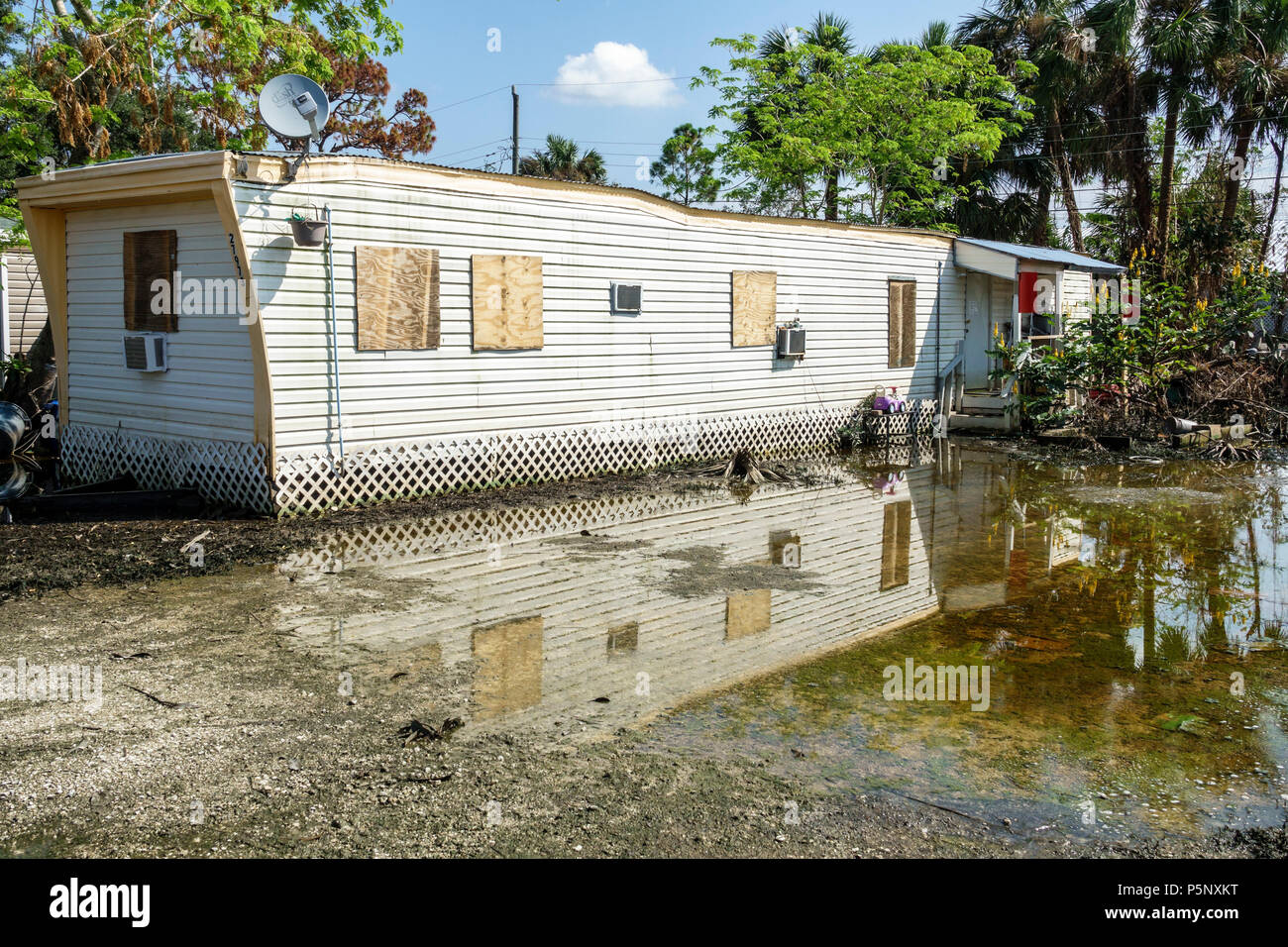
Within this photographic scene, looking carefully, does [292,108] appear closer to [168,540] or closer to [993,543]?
[168,540]

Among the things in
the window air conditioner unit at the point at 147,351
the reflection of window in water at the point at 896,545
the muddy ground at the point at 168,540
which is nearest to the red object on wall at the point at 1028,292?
the reflection of window in water at the point at 896,545

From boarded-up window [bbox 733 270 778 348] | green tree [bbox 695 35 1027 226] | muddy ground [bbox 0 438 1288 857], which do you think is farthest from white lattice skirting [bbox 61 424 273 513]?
green tree [bbox 695 35 1027 226]

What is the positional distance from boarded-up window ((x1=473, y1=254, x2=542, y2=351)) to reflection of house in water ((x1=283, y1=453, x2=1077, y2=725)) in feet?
6.64

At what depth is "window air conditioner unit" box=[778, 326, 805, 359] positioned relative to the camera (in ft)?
50.4

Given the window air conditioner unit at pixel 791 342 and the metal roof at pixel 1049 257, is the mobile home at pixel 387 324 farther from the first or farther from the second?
the metal roof at pixel 1049 257

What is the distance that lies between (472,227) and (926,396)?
9828 mm

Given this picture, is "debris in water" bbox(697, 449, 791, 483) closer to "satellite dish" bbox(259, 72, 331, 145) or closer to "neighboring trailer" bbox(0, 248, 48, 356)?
"satellite dish" bbox(259, 72, 331, 145)

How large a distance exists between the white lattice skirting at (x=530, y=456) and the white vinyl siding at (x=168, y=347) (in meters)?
0.77

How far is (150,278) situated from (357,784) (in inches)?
313

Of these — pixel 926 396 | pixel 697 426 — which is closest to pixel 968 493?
pixel 697 426

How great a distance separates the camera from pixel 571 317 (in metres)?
12.5

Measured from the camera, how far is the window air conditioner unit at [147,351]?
1078 centimetres
